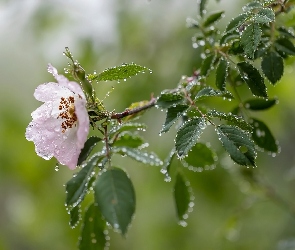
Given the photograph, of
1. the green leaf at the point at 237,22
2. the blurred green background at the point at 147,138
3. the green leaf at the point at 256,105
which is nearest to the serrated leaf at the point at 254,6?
the green leaf at the point at 237,22

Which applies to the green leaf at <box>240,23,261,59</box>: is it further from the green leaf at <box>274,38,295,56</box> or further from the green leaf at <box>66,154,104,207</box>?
the green leaf at <box>66,154,104,207</box>

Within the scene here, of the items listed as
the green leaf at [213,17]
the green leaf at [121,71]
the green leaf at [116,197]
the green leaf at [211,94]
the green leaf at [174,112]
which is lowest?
the green leaf at [116,197]

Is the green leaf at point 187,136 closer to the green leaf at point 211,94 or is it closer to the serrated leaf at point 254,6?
the green leaf at point 211,94

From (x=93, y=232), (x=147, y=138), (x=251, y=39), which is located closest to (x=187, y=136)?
(x=251, y=39)

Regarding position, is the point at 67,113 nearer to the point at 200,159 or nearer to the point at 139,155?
the point at 139,155

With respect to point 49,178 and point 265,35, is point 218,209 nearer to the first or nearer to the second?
point 49,178

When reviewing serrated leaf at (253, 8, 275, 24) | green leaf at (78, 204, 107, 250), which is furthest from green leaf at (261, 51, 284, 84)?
green leaf at (78, 204, 107, 250)

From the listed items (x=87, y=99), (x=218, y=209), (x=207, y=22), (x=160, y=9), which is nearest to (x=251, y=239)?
(x=218, y=209)
